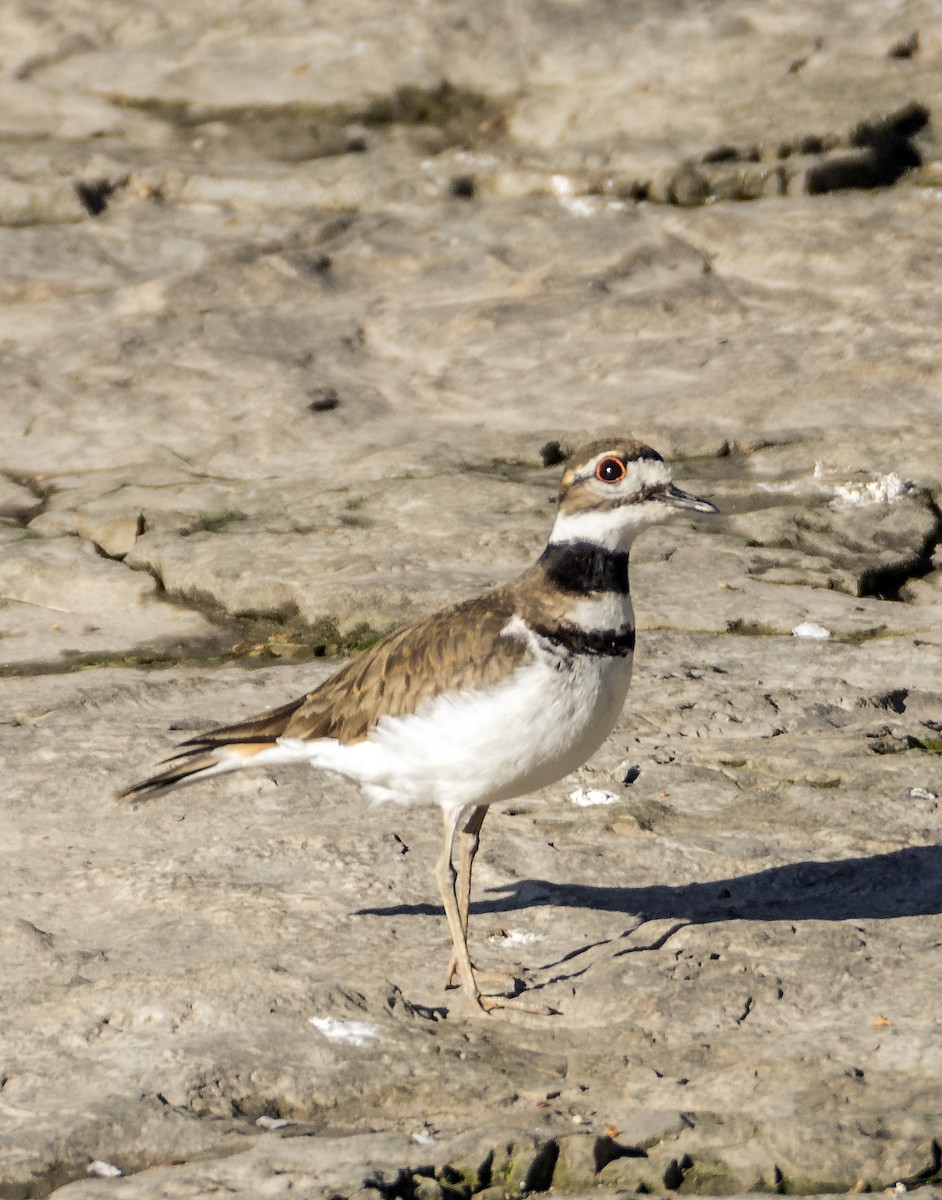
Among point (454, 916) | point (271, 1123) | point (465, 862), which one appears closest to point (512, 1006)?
point (454, 916)

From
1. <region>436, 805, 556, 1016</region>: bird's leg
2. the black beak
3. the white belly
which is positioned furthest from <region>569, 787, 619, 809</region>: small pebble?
the black beak

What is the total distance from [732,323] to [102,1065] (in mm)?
6946

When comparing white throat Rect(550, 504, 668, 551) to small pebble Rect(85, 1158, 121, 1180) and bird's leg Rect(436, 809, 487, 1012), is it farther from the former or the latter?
small pebble Rect(85, 1158, 121, 1180)

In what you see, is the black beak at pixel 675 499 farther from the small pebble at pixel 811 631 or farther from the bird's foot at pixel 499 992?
the small pebble at pixel 811 631

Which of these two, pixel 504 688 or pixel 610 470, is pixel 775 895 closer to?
pixel 504 688

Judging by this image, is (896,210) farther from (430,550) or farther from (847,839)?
(847,839)

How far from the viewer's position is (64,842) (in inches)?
223

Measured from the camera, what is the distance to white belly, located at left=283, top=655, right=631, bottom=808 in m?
4.71

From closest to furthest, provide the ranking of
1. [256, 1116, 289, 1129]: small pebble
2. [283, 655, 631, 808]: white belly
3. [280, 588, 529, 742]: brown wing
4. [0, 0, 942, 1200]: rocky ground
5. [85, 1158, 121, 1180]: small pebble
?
[85, 1158, 121, 1180]: small pebble → [256, 1116, 289, 1129]: small pebble → [0, 0, 942, 1200]: rocky ground → [283, 655, 631, 808]: white belly → [280, 588, 529, 742]: brown wing

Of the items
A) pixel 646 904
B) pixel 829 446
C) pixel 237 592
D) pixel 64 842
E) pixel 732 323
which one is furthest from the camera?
pixel 732 323

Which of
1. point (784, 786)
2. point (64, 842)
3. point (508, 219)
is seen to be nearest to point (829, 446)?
point (784, 786)

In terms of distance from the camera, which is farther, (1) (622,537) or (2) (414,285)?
(2) (414,285)

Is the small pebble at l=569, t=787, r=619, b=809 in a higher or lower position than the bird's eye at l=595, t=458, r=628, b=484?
lower

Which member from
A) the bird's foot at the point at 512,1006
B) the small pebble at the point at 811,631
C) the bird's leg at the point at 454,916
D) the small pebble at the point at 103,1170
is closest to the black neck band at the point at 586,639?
the bird's leg at the point at 454,916
